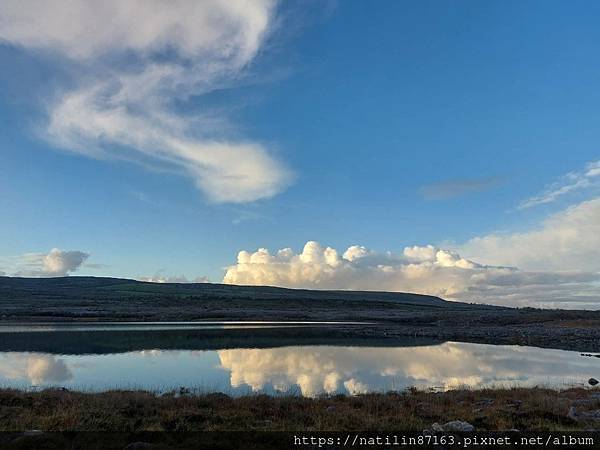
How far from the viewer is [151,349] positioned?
178 ft

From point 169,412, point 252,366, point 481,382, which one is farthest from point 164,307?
point 169,412

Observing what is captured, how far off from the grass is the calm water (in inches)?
292

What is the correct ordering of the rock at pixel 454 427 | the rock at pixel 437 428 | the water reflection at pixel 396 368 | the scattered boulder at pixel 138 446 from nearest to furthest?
the scattered boulder at pixel 138 446, the rock at pixel 437 428, the rock at pixel 454 427, the water reflection at pixel 396 368

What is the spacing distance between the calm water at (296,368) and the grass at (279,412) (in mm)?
7414

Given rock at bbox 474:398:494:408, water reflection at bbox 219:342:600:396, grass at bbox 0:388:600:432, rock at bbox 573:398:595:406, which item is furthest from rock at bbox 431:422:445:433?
water reflection at bbox 219:342:600:396

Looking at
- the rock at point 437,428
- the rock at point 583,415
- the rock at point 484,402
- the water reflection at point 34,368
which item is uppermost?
the rock at point 437,428

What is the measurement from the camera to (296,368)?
4231 centimetres

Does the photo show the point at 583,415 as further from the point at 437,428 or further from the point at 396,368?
the point at 396,368

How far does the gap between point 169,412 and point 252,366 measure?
25.5 m

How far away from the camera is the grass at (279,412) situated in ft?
54.9

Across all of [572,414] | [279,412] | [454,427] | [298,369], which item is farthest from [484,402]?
[298,369]

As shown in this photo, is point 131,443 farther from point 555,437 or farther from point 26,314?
point 26,314

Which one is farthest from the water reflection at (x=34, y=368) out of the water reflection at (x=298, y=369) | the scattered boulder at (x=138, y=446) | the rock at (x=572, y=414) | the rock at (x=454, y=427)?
the rock at (x=572, y=414)

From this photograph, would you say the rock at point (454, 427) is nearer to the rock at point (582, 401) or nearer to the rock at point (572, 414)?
the rock at point (572, 414)
